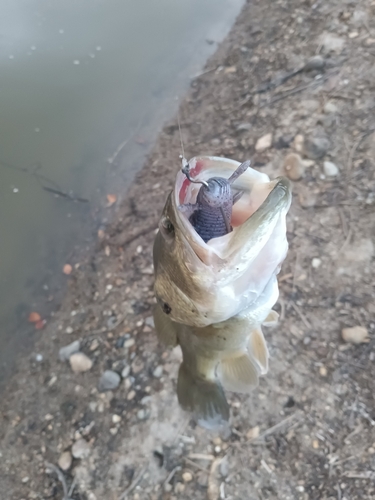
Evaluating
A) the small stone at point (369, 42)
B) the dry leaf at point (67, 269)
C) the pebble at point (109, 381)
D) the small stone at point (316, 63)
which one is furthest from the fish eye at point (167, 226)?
the small stone at point (369, 42)

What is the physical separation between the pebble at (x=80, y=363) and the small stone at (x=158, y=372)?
Answer: 508 millimetres

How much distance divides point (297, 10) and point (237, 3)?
0.88 m

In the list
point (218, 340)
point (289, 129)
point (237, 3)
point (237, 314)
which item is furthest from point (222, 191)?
point (237, 3)

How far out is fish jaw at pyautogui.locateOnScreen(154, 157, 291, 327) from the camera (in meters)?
1.23

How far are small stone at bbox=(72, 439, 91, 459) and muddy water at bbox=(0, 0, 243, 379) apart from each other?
1.04 meters

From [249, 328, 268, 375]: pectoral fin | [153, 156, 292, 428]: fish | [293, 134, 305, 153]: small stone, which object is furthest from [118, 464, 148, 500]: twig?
[293, 134, 305, 153]: small stone

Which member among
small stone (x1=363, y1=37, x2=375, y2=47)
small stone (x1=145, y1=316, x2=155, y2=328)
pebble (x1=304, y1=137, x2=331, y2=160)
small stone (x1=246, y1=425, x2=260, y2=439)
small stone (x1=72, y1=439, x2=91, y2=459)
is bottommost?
small stone (x1=72, y1=439, x2=91, y2=459)

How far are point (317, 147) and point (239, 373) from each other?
1790 millimetres

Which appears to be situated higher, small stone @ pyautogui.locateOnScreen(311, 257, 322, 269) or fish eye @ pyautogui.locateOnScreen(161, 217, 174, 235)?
fish eye @ pyautogui.locateOnScreen(161, 217, 174, 235)

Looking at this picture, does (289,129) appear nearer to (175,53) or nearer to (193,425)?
(175,53)

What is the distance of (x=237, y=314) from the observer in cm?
156

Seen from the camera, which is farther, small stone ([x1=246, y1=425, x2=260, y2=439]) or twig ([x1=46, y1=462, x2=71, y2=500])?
twig ([x1=46, y1=462, x2=71, y2=500])

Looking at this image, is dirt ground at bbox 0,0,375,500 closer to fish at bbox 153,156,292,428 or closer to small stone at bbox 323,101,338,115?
small stone at bbox 323,101,338,115

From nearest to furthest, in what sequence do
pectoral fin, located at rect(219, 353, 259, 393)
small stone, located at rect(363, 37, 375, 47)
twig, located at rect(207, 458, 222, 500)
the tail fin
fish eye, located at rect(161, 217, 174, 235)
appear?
fish eye, located at rect(161, 217, 174, 235)
pectoral fin, located at rect(219, 353, 259, 393)
the tail fin
twig, located at rect(207, 458, 222, 500)
small stone, located at rect(363, 37, 375, 47)
